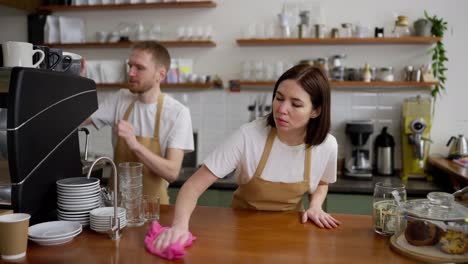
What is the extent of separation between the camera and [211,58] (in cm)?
414

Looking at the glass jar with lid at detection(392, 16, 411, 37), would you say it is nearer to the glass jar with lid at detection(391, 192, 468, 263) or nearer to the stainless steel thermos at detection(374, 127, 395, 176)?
the stainless steel thermos at detection(374, 127, 395, 176)

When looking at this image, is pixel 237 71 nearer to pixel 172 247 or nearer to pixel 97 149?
pixel 97 149

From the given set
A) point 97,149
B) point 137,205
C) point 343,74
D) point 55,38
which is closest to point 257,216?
point 137,205

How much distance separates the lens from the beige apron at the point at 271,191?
6.48 ft

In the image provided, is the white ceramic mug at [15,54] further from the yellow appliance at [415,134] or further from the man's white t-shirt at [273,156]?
the yellow appliance at [415,134]

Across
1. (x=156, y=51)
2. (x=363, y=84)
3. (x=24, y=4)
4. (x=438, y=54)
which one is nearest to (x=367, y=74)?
(x=363, y=84)

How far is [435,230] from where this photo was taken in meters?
1.42

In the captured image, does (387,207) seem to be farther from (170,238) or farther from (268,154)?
(170,238)

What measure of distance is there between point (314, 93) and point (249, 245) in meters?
0.67

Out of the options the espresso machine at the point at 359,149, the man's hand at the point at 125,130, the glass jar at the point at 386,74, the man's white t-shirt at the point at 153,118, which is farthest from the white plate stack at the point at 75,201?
the glass jar at the point at 386,74

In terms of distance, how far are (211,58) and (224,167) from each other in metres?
2.46

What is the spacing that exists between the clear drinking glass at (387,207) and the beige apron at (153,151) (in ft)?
4.15

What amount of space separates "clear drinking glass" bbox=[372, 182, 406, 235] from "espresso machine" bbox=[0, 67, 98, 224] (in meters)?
1.23

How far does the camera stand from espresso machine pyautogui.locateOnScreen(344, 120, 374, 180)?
12.1 feet
